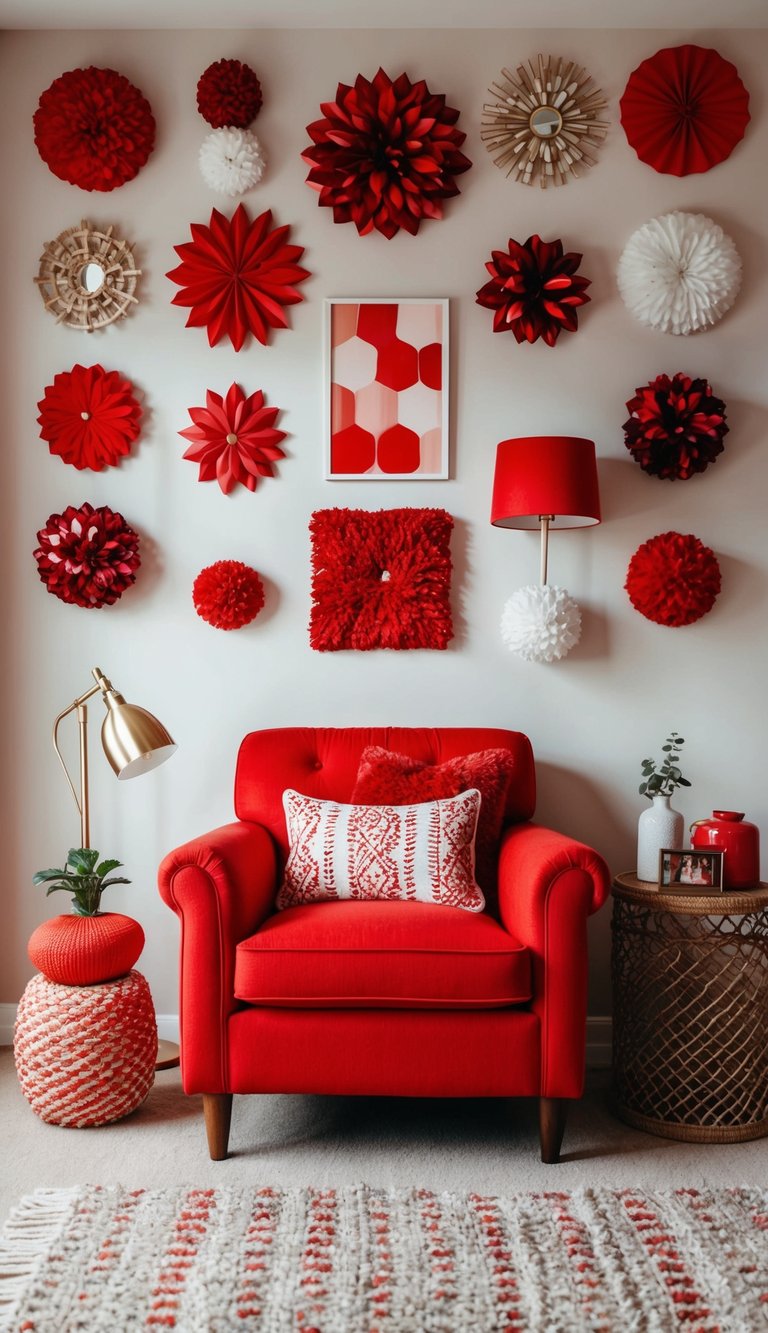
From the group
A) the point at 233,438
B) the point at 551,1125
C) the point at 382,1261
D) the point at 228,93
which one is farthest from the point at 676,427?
the point at 382,1261

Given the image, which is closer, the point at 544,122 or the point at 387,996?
the point at 387,996

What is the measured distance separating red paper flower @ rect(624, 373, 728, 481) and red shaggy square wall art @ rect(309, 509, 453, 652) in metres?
0.57

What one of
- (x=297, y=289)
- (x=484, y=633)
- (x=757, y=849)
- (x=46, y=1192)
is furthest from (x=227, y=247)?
(x=46, y=1192)

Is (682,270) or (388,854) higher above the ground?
(682,270)

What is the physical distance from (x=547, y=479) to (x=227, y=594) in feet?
3.02

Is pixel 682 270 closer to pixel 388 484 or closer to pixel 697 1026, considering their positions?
pixel 388 484

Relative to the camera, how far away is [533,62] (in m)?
2.98

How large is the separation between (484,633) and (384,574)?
327mm

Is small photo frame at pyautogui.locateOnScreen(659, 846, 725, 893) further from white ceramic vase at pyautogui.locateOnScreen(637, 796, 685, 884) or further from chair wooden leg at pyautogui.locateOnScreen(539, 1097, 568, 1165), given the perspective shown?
chair wooden leg at pyautogui.locateOnScreen(539, 1097, 568, 1165)

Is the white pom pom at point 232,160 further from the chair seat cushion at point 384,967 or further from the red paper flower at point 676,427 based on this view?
the chair seat cushion at point 384,967

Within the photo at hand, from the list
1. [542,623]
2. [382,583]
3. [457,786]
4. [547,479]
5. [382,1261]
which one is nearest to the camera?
[382,1261]

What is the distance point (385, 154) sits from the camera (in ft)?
9.62

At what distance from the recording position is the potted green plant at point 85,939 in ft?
8.13

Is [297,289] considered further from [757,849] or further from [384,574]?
[757,849]
